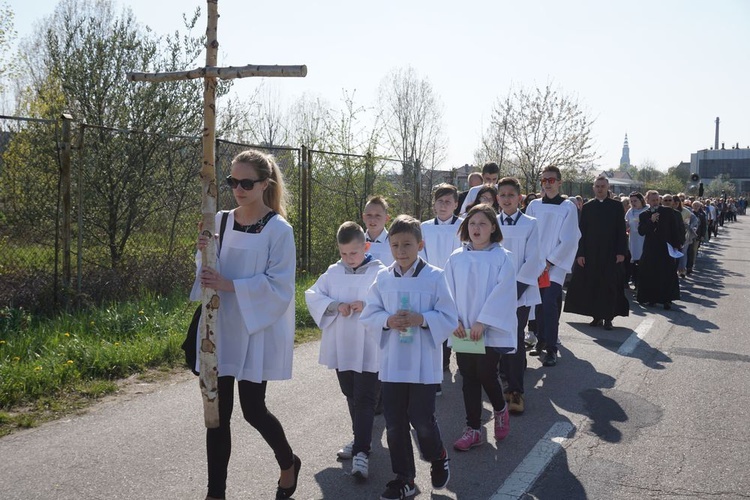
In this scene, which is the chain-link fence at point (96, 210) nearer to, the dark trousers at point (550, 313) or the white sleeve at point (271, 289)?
the dark trousers at point (550, 313)

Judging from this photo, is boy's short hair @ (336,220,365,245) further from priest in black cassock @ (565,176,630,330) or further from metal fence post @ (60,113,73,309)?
priest in black cassock @ (565,176,630,330)

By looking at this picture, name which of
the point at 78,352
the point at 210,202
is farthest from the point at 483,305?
the point at 78,352

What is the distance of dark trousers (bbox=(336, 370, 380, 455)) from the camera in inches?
178

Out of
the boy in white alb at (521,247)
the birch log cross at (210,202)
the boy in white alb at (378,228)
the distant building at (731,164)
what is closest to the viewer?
the birch log cross at (210,202)

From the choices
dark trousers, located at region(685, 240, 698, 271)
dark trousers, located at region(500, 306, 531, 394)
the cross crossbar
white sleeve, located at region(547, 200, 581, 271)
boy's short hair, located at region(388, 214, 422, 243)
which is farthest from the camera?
dark trousers, located at region(685, 240, 698, 271)

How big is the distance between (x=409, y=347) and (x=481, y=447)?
1.38m

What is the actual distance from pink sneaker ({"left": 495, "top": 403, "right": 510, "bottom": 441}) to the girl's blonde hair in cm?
236

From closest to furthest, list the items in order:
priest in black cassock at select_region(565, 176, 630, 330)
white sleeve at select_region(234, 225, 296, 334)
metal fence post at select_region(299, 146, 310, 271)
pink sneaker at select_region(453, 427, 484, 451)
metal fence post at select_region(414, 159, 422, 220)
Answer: white sleeve at select_region(234, 225, 296, 334) < pink sneaker at select_region(453, 427, 484, 451) < priest in black cassock at select_region(565, 176, 630, 330) < metal fence post at select_region(299, 146, 310, 271) < metal fence post at select_region(414, 159, 422, 220)

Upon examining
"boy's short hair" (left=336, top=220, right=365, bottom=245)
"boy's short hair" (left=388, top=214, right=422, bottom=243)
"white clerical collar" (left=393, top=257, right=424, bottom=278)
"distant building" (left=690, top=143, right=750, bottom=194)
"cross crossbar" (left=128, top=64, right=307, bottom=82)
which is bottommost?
"white clerical collar" (left=393, top=257, right=424, bottom=278)

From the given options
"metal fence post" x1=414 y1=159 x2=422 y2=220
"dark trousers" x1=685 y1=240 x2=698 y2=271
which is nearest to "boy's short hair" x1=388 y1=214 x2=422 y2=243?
"metal fence post" x1=414 y1=159 x2=422 y2=220

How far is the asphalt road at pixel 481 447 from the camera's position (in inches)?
168

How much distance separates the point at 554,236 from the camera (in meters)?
8.21

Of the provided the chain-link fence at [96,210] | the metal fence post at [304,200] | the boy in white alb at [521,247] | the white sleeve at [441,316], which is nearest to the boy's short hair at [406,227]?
the white sleeve at [441,316]

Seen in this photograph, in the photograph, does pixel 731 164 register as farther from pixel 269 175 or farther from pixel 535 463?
pixel 269 175
